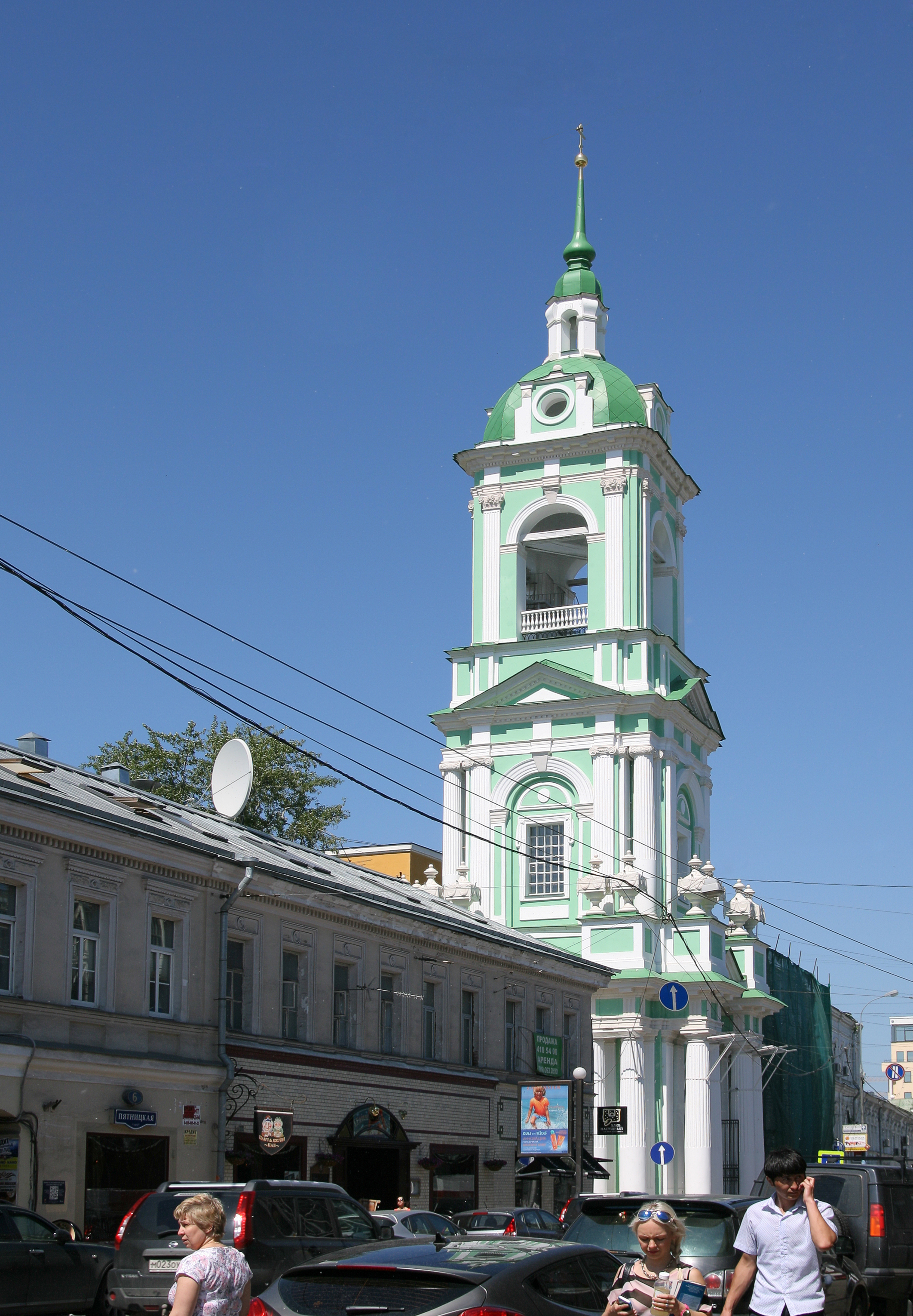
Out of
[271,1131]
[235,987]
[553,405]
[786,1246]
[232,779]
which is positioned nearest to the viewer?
[786,1246]

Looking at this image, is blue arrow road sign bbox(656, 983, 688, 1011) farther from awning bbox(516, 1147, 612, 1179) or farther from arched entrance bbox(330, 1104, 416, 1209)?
arched entrance bbox(330, 1104, 416, 1209)

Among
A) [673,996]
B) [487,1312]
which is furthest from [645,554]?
[487,1312]

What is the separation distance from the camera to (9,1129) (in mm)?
22094

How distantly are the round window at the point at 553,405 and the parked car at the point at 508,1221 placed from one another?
1448 inches

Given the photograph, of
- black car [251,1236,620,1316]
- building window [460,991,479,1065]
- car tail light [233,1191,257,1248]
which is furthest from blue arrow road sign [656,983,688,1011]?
black car [251,1236,620,1316]

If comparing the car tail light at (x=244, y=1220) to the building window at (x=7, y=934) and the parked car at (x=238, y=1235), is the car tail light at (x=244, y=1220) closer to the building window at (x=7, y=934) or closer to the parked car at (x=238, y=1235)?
the parked car at (x=238, y=1235)

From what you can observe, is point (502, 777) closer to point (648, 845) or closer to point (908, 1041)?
point (648, 845)

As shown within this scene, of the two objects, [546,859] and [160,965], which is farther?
[546,859]

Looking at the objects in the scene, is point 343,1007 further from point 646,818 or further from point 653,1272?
point 646,818

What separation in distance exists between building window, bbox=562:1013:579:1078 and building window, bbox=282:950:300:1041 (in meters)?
11.9

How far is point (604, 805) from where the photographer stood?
55562mm

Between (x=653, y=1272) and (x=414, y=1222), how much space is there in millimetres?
15740

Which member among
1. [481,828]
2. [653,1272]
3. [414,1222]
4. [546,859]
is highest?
[481,828]

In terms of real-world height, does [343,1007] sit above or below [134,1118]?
above
